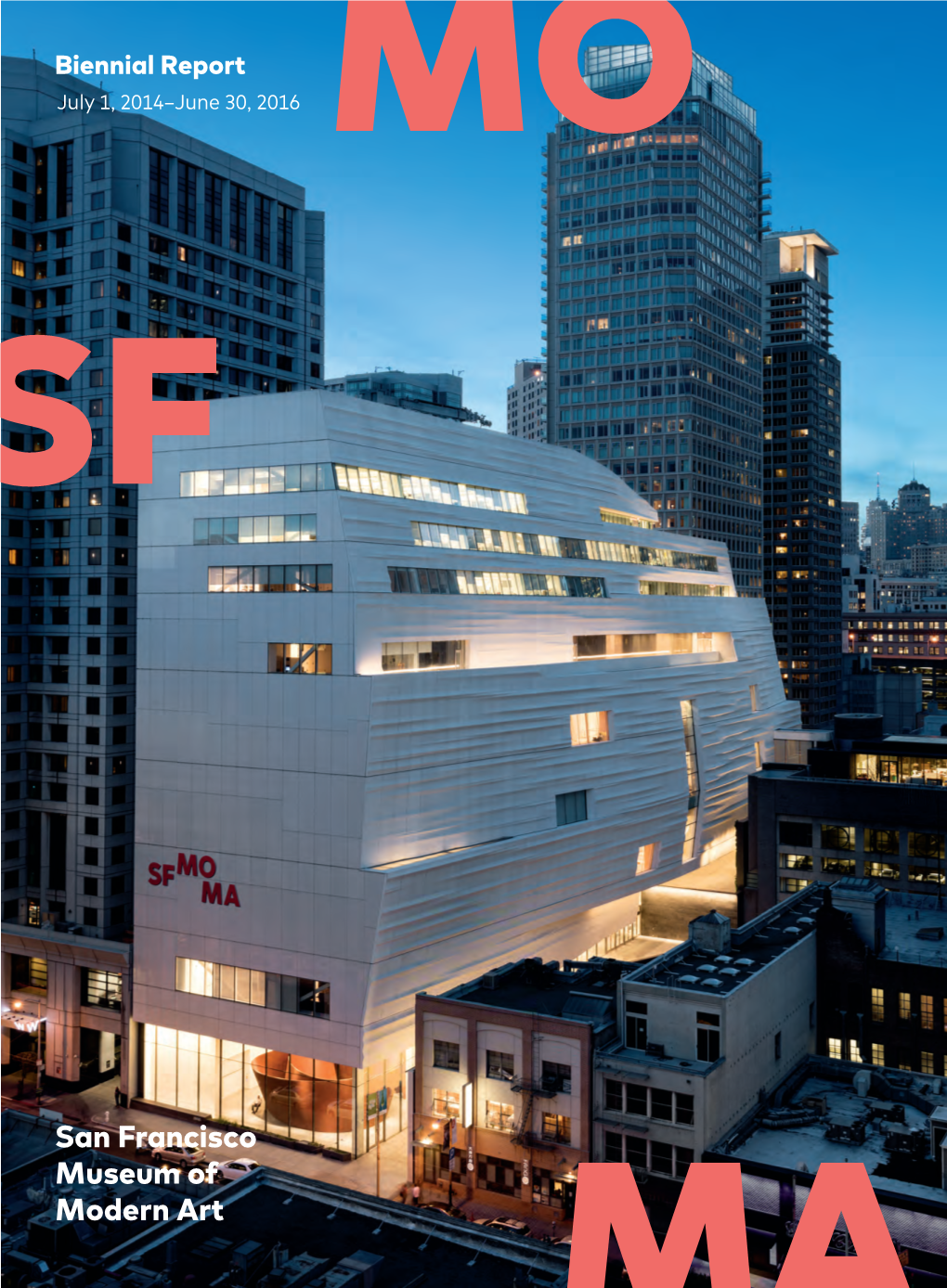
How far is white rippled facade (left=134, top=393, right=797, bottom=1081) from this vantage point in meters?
75.2

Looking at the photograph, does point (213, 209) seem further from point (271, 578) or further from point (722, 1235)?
point (722, 1235)

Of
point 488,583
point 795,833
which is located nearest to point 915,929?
point 795,833

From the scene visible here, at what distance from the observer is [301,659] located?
76625 millimetres

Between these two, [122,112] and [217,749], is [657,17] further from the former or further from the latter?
[122,112]

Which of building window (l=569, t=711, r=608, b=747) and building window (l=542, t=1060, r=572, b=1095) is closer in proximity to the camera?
building window (l=542, t=1060, r=572, b=1095)

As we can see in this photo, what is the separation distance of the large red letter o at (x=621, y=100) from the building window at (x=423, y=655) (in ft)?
156

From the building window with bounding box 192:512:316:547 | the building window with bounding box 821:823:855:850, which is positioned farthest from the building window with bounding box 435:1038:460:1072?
the building window with bounding box 821:823:855:850

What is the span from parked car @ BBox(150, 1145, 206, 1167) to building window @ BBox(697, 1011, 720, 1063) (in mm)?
31781

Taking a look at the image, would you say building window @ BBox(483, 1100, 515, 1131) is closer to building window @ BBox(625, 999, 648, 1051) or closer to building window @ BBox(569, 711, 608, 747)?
building window @ BBox(625, 999, 648, 1051)

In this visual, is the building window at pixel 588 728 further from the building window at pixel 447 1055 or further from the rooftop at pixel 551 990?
the building window at pixel 447 1055

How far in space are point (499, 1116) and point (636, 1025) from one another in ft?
30.8

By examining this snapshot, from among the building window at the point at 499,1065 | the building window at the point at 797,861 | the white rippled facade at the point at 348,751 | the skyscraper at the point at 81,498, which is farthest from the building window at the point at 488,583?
the building window at the point at 499,1065

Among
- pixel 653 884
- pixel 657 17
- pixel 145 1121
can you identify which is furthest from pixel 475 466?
pixel 657 17

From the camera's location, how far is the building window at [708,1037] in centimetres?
6216
